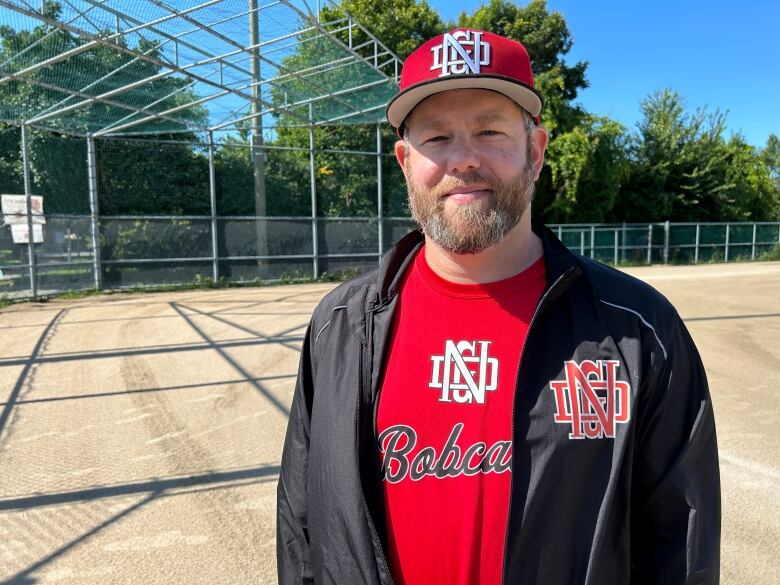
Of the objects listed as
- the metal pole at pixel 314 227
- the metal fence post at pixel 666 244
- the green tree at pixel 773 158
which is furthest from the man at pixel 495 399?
the green tree at pixel 773 158

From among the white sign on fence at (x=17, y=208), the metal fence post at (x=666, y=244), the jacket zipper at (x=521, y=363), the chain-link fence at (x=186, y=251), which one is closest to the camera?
the jacket zipper at (x=521, y=363)

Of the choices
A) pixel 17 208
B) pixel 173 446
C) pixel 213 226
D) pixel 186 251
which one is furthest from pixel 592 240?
pixel 173 446

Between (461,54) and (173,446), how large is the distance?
403cm

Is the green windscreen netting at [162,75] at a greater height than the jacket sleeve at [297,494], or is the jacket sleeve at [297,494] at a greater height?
the green windscreen netting at [162,75]

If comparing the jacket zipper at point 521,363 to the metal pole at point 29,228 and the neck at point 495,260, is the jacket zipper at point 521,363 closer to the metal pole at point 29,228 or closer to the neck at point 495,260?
the neck at point 495,260

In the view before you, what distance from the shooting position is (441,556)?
1.46m

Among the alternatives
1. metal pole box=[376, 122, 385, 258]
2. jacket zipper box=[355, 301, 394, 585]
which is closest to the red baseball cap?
jacket zipper box=[355, 301, 394, 585]

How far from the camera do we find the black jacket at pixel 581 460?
4.53 ft

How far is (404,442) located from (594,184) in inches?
983

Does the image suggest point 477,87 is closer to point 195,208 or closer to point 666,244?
point 195,208

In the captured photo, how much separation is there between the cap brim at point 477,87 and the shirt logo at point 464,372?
0.64m

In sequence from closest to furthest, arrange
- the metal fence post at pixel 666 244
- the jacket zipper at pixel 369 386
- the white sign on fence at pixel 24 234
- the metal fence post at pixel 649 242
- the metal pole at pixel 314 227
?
1. the jacket zipper at pixel 369 386
2. the white sign on fence at pixel 24 234
3. the metal pole at pixel 314 227
4. the metal fence post at pixel 649 242
5. the metal fence post at pixel 666 244

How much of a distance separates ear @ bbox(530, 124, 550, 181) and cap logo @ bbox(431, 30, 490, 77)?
0.24 m

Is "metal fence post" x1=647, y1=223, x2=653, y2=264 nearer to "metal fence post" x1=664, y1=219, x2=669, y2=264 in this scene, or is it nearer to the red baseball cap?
"metal fence post" x1=664, y1=219, x2=669, y2=264
